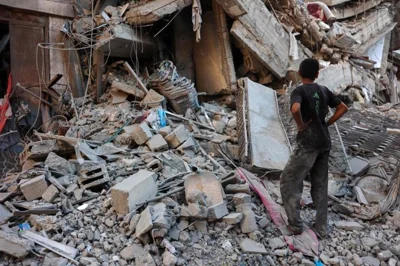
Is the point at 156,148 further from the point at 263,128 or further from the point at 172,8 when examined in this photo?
the point at 172,8

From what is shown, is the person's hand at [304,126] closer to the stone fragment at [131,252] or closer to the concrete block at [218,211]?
the concrete block at [218,211]

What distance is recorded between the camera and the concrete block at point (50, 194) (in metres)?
3.55

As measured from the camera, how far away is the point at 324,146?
3322 mm

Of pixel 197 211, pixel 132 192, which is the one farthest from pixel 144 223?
pixel 197 211

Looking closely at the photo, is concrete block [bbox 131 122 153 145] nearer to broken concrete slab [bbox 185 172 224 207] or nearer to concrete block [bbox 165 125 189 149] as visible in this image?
concrete block [bbox 165 125 189 149]

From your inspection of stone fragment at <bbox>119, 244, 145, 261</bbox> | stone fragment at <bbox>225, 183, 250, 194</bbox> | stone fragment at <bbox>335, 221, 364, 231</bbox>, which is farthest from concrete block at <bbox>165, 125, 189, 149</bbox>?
stone fragment at <bbox>335, 221, 364, 231</bbox>

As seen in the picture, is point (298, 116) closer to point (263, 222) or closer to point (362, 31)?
point (263, 222)

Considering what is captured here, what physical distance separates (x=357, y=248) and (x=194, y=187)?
173cm

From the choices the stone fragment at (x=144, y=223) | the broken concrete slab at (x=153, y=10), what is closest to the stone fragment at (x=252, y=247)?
the stone fragment at (x=144, y=223)

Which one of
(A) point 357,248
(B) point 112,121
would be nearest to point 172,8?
(B) point 112,121

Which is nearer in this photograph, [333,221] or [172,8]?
[333,221]

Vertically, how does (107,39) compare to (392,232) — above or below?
above

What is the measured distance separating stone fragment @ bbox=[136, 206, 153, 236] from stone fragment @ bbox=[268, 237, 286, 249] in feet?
3.95

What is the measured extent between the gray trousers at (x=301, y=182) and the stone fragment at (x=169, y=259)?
1.31m
